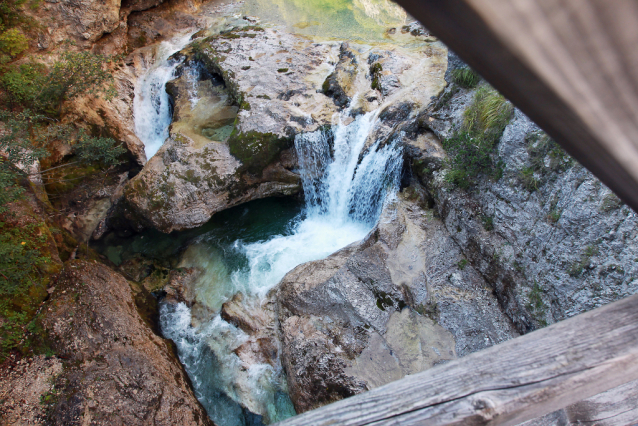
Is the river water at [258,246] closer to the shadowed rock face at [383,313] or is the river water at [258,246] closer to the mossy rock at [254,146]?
the mossy rock at [254,146]

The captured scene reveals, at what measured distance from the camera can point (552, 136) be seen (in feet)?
1.82

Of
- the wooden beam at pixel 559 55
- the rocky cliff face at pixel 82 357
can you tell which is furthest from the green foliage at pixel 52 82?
the wooden beam at pixel 559 55

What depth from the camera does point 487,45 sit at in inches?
16.0

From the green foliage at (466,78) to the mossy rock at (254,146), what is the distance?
3717 mm

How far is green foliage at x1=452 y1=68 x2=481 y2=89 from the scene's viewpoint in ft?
21.2

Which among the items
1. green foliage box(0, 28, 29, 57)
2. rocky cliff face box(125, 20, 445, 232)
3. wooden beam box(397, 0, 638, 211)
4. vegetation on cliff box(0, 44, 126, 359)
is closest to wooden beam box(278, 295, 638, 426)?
wooden beam box(397, 0, 638, 211)

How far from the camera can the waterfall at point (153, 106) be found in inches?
384

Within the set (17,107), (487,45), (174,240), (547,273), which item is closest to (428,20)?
(487,45)

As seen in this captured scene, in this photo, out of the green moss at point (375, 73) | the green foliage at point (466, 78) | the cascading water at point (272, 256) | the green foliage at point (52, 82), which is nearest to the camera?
the cascading water at point (272, 256)

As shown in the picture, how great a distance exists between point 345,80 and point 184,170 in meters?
4.52

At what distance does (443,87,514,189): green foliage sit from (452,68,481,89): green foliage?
61cm

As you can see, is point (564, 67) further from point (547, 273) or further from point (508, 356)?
point (547, 273)

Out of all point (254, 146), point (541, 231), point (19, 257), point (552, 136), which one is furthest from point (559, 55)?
point (254, 146)

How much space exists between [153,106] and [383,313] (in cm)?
914
